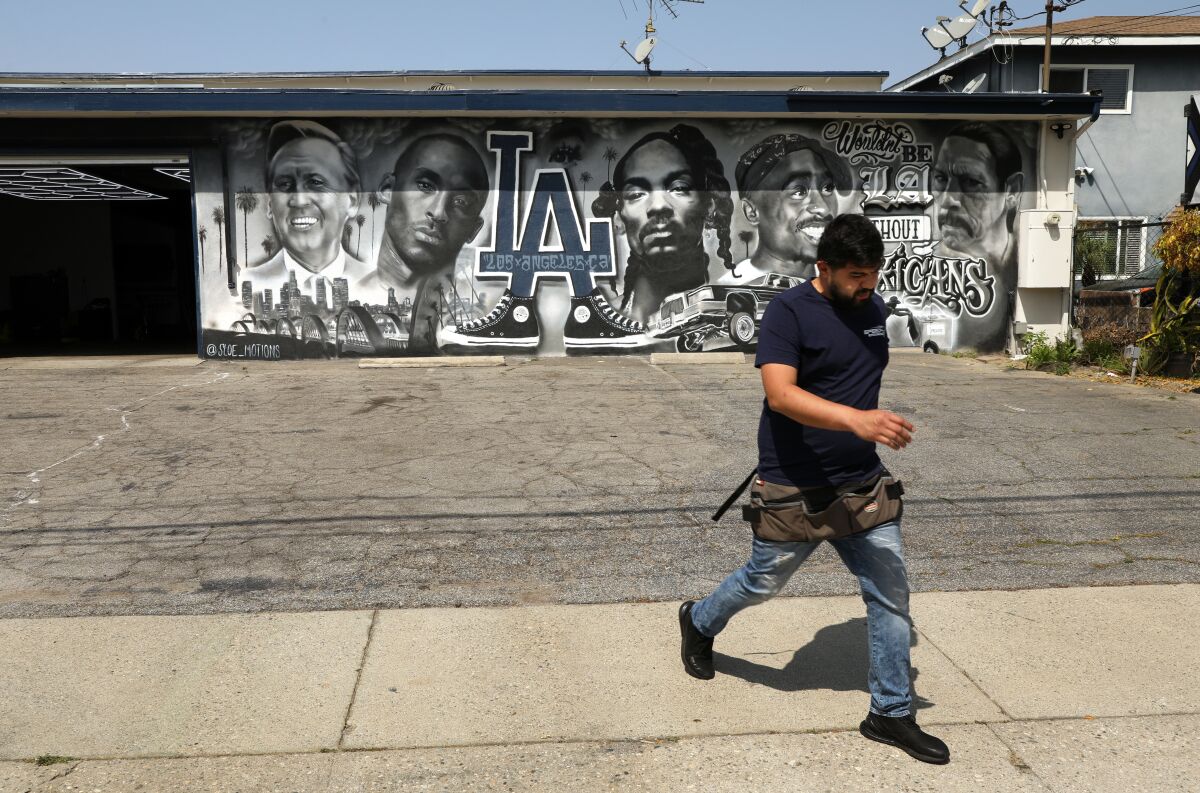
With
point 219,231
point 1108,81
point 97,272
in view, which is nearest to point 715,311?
point 219,231

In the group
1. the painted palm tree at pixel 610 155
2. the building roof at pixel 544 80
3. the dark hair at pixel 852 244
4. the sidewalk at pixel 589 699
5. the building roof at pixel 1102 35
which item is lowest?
the sidewalk at pixel 589 699

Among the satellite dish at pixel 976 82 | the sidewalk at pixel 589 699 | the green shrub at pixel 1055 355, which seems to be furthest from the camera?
the satellite dish at pixel 976 82

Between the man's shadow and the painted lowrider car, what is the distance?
11263 mm

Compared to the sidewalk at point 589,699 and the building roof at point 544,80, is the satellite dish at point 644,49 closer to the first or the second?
the building roof at point 544,80

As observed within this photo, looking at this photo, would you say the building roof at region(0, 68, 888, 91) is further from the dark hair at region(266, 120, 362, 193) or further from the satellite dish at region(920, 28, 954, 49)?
→ the dark hair at region(266, 120, 362, 193)

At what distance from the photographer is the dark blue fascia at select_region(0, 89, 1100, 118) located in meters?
14.4

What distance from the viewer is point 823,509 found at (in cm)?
389

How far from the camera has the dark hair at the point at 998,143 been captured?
16203mm

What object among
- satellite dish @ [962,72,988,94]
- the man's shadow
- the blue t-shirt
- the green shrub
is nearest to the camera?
the blue t-shirt

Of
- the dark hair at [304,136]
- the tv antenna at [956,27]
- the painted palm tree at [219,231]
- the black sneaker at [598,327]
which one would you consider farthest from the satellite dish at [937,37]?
the painted palm tree at [219,231]

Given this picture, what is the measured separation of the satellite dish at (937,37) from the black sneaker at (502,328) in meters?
10.7

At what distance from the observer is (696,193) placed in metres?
15.9

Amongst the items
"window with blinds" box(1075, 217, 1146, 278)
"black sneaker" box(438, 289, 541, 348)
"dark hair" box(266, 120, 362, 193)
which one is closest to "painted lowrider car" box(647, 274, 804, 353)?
"black sneaker" box(438, 289, 541, 348)

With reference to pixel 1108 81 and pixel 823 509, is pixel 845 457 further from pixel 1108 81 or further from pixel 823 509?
pixel 1108 81
